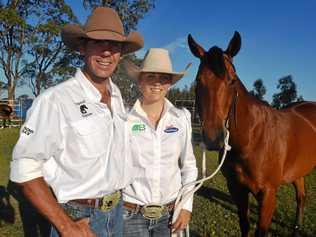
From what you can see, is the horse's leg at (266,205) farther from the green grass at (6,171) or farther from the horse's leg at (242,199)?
the green grass at (6,171)

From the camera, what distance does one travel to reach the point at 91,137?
64.3 inches

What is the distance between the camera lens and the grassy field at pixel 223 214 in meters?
4.85

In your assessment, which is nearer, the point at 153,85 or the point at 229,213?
the point at 153,85

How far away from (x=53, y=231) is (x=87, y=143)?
0.47 meters

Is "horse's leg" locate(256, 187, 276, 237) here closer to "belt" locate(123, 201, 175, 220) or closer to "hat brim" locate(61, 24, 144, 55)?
"belt" locate(123, 201, 175, 220)

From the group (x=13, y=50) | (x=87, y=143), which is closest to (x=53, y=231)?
(x=87, y=143)

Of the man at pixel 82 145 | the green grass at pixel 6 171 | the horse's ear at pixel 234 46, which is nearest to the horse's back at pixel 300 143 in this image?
the horse's ear at pixel 234 46

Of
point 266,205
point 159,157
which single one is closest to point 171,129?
point 159,157

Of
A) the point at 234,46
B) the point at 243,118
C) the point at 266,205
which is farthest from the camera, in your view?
the point at 266,205

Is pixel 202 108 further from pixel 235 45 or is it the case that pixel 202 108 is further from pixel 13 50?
pixel 13 50

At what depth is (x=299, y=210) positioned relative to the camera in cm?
532

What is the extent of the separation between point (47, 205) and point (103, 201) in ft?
1.32

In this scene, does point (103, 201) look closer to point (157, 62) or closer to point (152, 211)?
point (152, 211)

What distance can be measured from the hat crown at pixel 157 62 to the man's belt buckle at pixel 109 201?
954 millimetres
